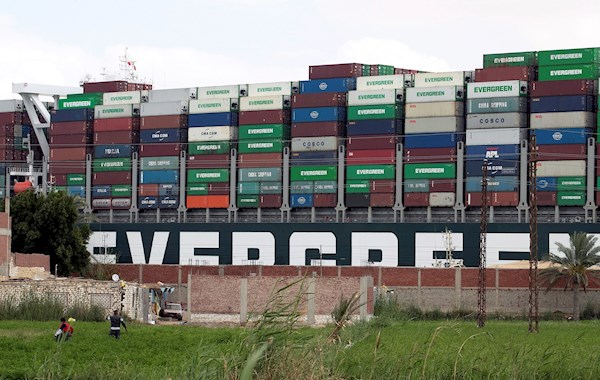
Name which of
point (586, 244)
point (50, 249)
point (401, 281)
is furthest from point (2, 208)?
point (586, 244)

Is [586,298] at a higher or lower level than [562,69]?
lower

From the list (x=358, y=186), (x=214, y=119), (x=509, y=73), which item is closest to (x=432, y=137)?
(x=358, y=186)

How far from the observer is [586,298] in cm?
6488

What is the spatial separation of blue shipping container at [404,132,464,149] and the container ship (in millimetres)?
112

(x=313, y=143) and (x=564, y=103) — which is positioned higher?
(x=564, y=103)

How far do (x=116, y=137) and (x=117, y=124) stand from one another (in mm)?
851

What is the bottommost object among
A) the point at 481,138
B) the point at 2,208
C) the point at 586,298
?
the point at 586,298

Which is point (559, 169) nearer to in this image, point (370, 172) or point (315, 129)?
point (370, 172)

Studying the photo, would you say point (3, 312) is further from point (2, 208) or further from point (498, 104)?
point (498, 104)

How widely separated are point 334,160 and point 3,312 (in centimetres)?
3589

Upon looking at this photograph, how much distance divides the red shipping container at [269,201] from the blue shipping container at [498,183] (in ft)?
39.6

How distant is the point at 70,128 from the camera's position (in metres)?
84.9

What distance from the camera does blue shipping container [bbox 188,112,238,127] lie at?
7938 centimetres

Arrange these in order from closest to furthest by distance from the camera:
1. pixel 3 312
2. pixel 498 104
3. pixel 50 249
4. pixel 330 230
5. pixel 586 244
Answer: pixel 3 312, pixel 586 244, pixel 50 249, pixel 498 104, pixel 330 230
